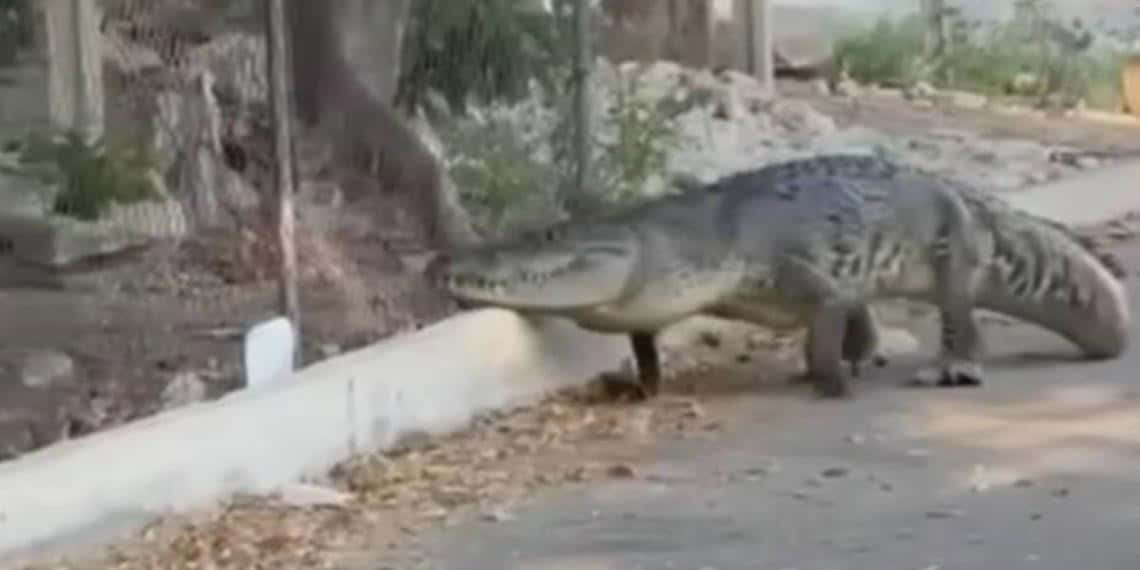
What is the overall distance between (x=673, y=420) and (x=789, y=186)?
39.2 inches

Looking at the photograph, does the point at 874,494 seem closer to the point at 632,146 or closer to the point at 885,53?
the point at 632,146

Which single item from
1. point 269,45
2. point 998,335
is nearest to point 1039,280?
A: point 998,335

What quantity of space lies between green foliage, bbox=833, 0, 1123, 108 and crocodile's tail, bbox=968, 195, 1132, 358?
7.57 metres

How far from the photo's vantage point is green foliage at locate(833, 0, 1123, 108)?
54.5 ft

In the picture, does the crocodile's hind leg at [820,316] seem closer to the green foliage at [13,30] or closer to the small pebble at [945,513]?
the small pebble at [945,513]

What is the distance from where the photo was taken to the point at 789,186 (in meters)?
8.74

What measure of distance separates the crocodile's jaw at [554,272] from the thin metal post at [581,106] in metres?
1.32

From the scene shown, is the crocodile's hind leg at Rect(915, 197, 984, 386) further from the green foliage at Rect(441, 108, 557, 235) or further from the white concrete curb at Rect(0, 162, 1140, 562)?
the green foliage at Rect(441, 108, 557, 235)

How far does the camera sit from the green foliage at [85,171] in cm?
964

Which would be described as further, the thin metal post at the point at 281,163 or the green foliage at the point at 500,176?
the green foliage at the point at 500,176

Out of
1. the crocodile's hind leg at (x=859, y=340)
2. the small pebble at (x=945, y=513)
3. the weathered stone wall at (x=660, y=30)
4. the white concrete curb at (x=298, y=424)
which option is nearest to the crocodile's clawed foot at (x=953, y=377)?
the crocodile's hind leg at (x=859, y=340)

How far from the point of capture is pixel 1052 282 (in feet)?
29.4

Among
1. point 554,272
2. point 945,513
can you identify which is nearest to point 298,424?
point 554,272

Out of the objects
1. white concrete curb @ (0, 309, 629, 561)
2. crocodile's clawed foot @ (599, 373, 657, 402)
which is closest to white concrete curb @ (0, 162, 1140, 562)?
white concrete curb @ (0, 309, 629, 561)
